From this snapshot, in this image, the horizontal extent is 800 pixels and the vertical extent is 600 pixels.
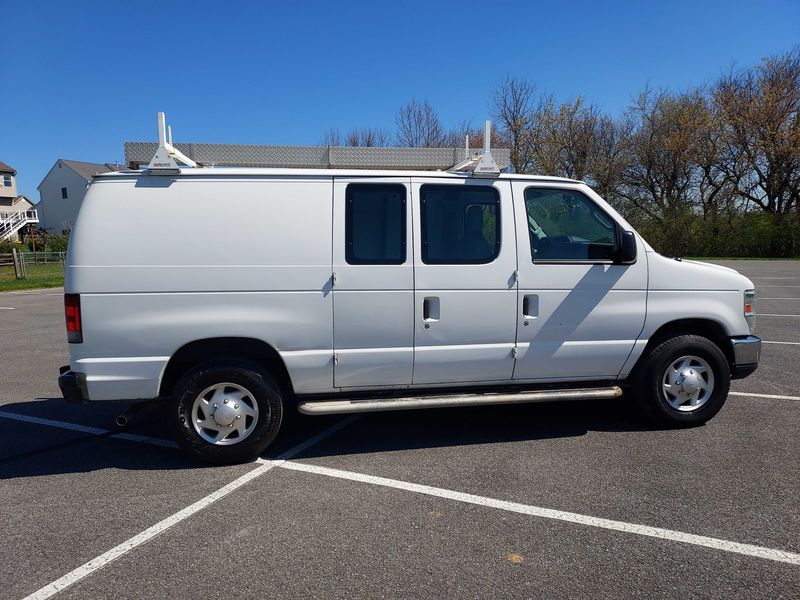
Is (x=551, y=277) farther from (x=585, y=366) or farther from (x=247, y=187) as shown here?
(x=247, y=187)

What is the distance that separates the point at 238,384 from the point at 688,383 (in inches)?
150

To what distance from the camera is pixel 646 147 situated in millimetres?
39781

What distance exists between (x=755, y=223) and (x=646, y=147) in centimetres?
886

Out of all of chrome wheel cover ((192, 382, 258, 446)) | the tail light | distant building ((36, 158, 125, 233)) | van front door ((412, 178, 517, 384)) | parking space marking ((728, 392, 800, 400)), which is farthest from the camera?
distant building ((36, 158, 125, 233))

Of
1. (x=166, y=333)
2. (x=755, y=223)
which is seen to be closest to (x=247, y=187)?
(x=166, y=333)

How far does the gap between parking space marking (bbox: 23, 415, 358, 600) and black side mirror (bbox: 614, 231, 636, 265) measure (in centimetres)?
299

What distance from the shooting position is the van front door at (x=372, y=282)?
14.1ft

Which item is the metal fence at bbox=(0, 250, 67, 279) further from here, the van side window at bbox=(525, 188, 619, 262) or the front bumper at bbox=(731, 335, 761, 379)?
the front bumper at bbox=(731, 335, 761, 379)

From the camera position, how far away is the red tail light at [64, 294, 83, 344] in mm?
3959

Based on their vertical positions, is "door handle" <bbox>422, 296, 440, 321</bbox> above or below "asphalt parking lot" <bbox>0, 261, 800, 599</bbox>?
above

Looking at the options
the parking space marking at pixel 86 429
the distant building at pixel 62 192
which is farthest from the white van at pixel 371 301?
the distant building at pixel 62 192

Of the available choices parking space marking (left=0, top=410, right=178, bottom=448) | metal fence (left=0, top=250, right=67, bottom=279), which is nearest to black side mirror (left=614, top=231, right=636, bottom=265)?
parking space marking (left=0, top=410, right=178, bottom=448)

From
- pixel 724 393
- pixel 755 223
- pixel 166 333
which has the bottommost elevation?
pixel 724 393

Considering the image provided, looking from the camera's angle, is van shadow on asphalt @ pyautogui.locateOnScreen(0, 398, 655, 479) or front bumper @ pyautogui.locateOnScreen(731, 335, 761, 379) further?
front bumper @ pyautogui.locateOnScreen(731, 335, 761, 379)
